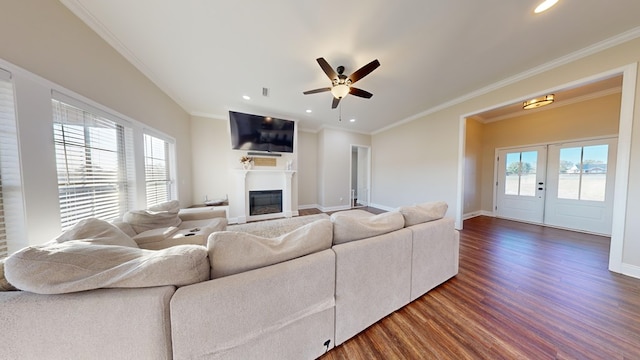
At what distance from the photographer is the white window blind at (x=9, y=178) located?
1.15 metres

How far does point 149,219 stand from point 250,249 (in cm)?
182

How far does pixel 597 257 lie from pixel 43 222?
19.9 feet

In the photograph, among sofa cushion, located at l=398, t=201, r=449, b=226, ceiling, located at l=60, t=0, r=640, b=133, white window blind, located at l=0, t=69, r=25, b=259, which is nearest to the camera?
white window blind, located at l=0, t=69, r=25, b=259

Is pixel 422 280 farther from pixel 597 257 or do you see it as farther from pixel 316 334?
pixel 597 257

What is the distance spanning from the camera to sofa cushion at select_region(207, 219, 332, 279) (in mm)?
972

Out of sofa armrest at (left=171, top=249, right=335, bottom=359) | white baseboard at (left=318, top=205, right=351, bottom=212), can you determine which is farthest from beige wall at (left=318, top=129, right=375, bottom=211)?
sofa armrest at (left=171, top=249, right=335, bottom=359)

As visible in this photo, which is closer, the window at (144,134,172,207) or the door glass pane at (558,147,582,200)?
the window at (144,134,172,207)

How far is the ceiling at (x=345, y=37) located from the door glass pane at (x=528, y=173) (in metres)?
2.51

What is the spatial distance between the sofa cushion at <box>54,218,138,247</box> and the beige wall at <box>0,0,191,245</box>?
0.34 m

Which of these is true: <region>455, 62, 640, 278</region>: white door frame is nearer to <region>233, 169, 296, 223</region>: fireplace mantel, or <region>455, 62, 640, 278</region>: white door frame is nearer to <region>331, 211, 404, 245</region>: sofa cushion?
<region>331, 211, 404, 245</region>: sofa cushion

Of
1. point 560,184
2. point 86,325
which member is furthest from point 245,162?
point 560,184

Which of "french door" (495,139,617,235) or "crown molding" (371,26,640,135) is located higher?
"crown molding" (371,26,640,135)

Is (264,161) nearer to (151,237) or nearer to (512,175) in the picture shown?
(151,237)

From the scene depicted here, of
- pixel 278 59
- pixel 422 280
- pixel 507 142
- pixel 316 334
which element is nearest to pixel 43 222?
pixel 316 334
